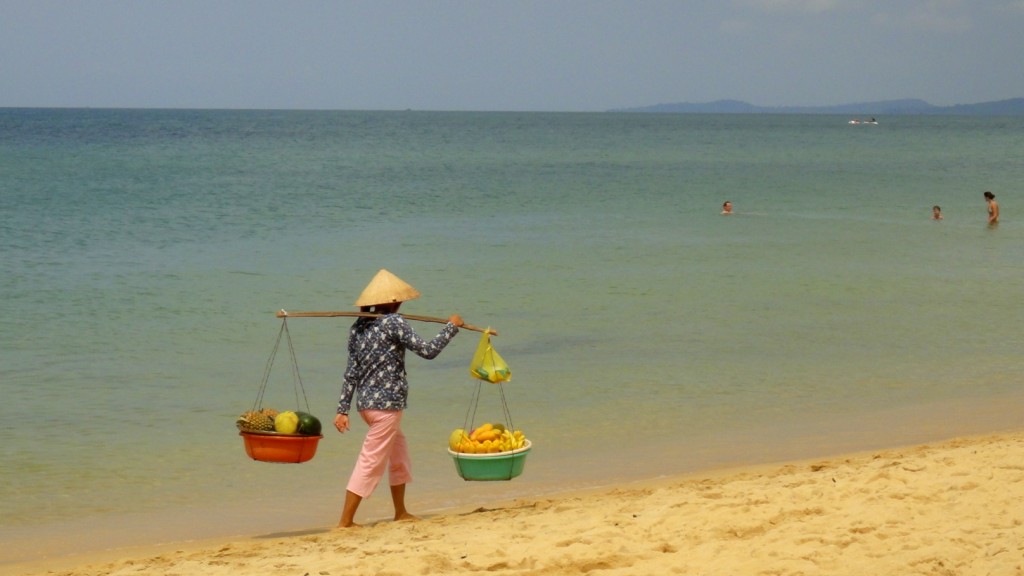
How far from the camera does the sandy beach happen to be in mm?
5480

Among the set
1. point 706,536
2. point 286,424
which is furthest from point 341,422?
point 706,536

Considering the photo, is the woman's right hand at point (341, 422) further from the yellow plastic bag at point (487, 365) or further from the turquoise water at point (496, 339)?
the turquoise water at point (496, 339)

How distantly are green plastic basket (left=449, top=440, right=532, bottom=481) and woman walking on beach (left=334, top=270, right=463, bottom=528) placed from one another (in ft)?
1.38

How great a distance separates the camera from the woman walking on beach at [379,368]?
6.55m

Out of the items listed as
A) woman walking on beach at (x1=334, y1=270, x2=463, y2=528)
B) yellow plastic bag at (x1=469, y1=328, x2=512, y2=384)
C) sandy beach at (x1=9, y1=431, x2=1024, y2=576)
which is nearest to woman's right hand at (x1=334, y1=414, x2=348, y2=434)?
woman walking on beach at (x1=334, y1=270, x2=463, y2=528)

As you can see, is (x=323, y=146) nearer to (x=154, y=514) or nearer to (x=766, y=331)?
(x=766, y=331)

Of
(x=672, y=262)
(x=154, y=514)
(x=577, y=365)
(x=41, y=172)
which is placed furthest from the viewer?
(x=41, y=172)

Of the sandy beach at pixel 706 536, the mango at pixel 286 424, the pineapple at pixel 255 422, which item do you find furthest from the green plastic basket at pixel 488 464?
the pineapple at pixel 255 422

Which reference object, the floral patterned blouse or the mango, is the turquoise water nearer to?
the mango

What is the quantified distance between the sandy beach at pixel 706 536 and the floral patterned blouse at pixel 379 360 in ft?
2.41

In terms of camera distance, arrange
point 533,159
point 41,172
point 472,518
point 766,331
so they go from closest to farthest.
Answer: point 472,518 < point 766,331 < point 41,172 < point 533,159

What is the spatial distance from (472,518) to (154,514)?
6.85ft

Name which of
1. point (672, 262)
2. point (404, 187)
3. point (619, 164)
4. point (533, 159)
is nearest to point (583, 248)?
point (672, 262)

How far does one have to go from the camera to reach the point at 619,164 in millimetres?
56406
